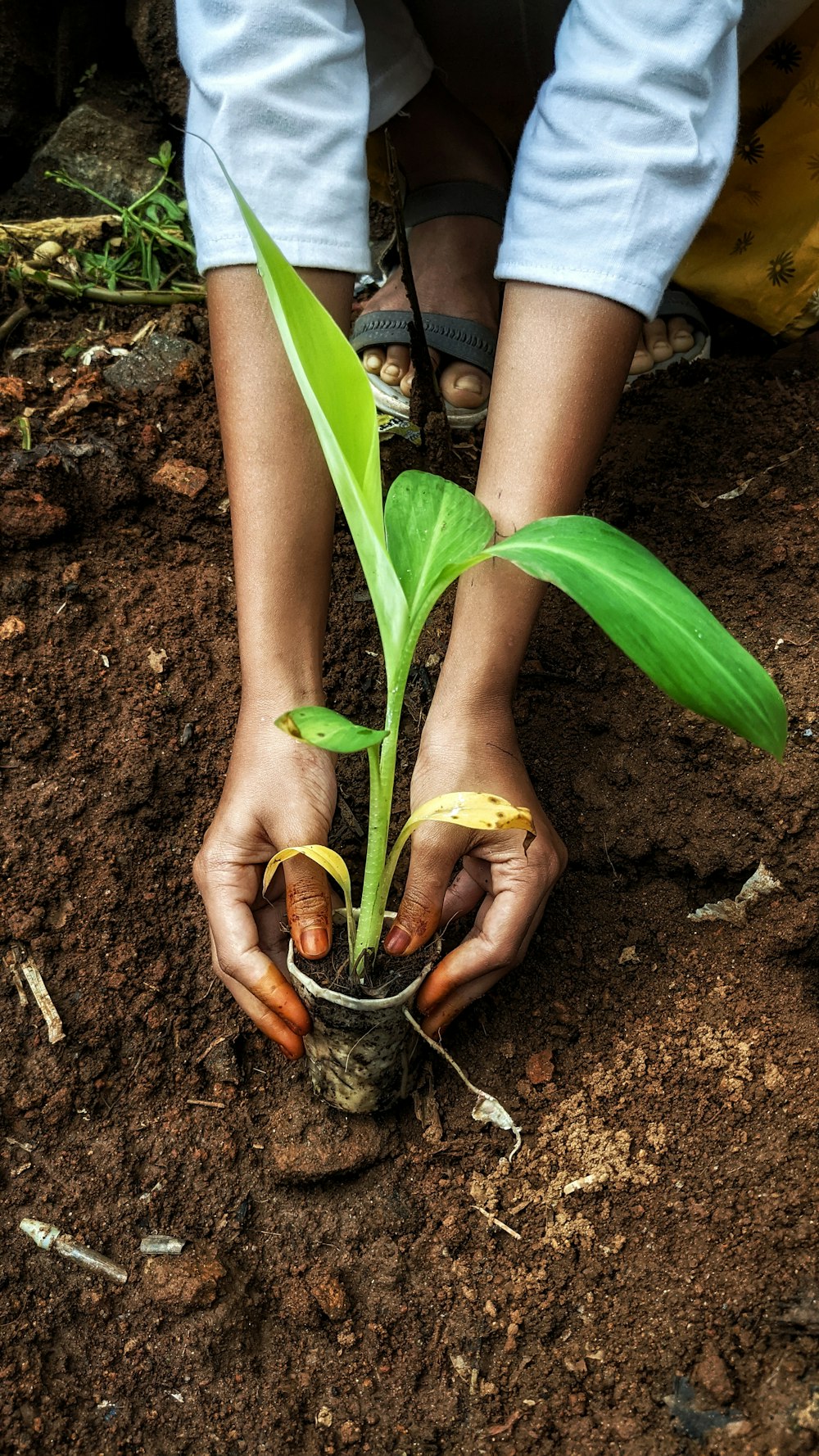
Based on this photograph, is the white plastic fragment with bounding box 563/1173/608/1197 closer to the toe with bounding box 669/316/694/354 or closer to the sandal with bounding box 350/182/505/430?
the sandal with bounding box 350/182/505/430

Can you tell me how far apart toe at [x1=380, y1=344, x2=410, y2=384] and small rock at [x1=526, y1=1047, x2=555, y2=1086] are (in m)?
1.08

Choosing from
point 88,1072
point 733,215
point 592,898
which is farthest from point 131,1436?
point 733,215

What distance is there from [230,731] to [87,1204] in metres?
0.56

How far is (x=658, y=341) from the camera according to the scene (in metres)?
1.64

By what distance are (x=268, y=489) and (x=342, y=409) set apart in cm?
35

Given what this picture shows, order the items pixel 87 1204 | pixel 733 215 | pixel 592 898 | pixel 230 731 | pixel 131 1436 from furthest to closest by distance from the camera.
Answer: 1. pixel 733 215
2. pixel 230 731
3. pixel 592 898
4. pixel 87 1204
5. pixel 131 1436

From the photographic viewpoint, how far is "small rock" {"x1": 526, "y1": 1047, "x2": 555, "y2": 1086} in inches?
43.4

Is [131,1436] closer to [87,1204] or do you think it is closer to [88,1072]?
[87,1204]

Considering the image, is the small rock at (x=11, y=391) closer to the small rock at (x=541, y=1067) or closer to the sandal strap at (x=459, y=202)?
the sandal strap at (x=459, y=202)

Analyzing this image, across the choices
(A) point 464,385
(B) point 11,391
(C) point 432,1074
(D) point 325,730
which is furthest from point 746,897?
(B) point 11,391

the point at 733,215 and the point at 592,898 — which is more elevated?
the point at 733,215

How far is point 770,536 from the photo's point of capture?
4.48 feet

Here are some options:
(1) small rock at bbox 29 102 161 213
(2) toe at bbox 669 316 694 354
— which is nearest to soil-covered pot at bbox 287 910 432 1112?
(2) toe at bbox 669 316 694 354

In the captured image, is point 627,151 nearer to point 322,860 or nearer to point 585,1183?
point 322,860
